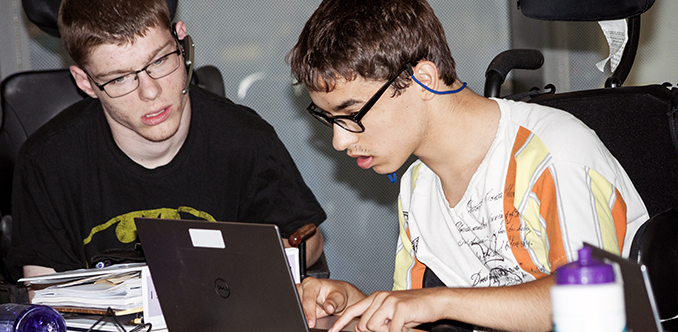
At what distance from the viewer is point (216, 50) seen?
2.59 metres

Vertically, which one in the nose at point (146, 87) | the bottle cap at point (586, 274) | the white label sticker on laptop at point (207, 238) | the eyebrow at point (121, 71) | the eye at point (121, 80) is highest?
the eyebrow at point (121, 71)

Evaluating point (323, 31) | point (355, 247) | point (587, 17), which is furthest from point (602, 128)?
point (355, 247)

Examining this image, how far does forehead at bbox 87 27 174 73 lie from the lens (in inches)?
59.3

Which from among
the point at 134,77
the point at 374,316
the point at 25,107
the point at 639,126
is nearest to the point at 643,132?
the point at 639,126

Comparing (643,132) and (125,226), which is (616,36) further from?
(125,226)

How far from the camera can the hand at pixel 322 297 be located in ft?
3.59

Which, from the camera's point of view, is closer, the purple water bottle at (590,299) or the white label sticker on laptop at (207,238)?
the purple water bottle at (590,299)

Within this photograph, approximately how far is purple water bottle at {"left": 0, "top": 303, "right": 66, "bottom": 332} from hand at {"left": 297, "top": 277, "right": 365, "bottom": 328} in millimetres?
399

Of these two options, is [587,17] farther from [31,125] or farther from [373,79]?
[31,125]

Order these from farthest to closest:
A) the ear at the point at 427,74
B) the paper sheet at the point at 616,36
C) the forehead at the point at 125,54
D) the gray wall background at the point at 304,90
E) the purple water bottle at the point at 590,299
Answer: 1. the gray wall background at the point at 304,90
2. the forehead at the point at 125,54
3. the paper sheet at the point at 616,36
4. the ear at the point at 427,74
5. the purple water bottle at the point at 590,299

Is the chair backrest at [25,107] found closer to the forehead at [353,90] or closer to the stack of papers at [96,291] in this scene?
the stack of papers at [96,291]

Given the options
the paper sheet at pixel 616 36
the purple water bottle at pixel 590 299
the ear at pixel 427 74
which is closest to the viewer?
the purple water bottle at pixel 590 299

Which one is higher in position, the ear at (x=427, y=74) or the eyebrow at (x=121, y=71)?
the eyebrow at (x=121, y=71)

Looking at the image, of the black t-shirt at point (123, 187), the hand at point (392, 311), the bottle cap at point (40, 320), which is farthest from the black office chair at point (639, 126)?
the bottle cap at point (40, 320)
